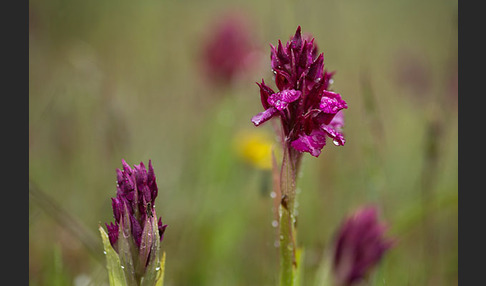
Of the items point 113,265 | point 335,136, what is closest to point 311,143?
point 335,136

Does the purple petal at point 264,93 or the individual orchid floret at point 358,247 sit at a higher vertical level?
the purple petal at point 264,93

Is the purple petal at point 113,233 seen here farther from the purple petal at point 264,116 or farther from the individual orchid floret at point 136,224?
the purple petal at point 264,116

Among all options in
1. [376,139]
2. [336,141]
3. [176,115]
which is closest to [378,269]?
[376,139]

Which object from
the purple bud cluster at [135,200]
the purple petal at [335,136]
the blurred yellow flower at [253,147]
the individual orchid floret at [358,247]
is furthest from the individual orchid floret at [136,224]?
the blurred yellow flower at [253,147]

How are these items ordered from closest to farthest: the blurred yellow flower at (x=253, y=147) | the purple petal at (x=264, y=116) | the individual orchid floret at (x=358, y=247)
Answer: the purple petal at (x=264, y=116), the individual orchid floret at (x=358, y=247), the blurred yellow flower at (x=253, y=147)

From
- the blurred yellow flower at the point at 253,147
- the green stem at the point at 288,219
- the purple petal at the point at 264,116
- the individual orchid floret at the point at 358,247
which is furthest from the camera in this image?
the blurred yellow flower at the point at 253,147

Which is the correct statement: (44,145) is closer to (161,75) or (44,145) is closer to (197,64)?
(197,64)

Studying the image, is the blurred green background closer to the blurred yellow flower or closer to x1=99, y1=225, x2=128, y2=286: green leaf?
the blurred yellow flower
